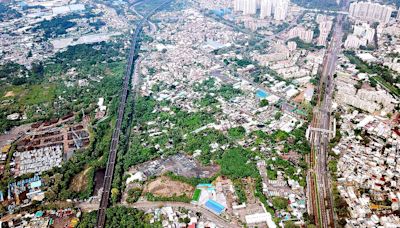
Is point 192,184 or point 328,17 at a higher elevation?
point 328,17

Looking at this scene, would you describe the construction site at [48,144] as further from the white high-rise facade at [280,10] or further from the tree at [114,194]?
the white high-rise facade at [280,10]

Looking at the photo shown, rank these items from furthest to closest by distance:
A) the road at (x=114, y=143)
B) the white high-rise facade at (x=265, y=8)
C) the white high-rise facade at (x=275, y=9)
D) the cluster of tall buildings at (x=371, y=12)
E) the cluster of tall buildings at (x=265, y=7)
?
the white high-rise facade at (x=265, y=8) → the cluster of tall buildings at (x=265, y=7) → the white high-rise facade at (x=275, y=9) → the cluster of tall buildings at (x=371, y=12) → the road at (x=114, y=143)

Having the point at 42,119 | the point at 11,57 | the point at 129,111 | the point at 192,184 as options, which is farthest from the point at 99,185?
the point at 11,57

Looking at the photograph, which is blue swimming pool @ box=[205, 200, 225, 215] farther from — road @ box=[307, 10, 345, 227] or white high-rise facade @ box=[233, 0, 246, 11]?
white high-rise facade @ box=[233, 0, 246, 11]

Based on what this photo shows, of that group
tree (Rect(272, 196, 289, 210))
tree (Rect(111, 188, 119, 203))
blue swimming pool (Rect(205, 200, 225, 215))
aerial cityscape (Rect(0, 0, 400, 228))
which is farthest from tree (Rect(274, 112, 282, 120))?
tree (Rect(111, 188, 119, 203))

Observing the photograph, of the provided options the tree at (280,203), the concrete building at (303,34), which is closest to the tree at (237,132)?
the tree at (280,203)

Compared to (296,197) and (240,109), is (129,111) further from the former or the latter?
(296,197)
